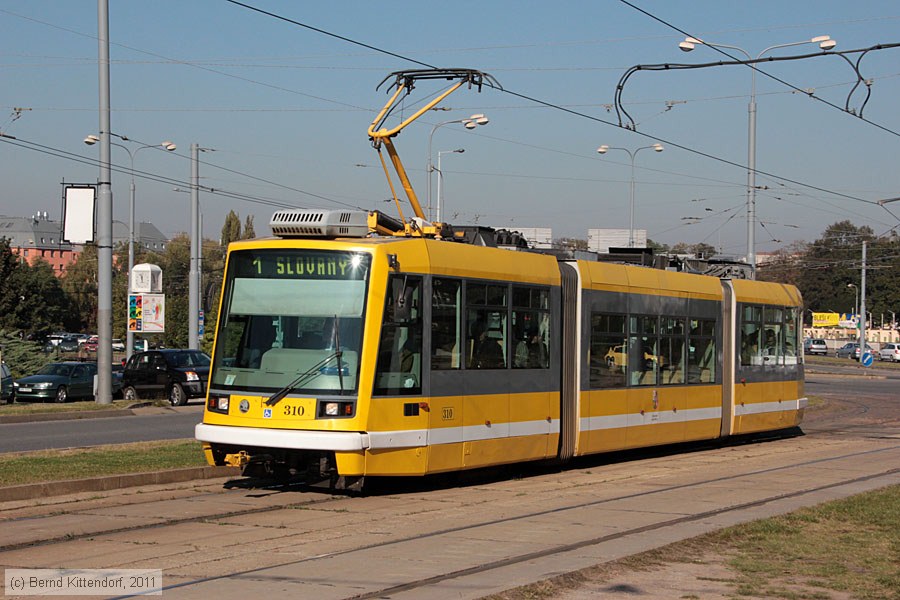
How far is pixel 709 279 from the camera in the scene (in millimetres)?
21109

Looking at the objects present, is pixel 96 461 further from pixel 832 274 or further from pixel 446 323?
pixel 832 274

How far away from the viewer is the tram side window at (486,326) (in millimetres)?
14469

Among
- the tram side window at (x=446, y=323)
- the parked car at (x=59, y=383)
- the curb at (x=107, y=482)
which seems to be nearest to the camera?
the curb at (x=107, y=482)

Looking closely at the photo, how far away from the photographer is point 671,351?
19.4 meters

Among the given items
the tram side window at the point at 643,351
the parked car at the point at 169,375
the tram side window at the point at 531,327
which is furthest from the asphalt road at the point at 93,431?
the tram side window at the point at 643,351

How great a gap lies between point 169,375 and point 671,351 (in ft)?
60.8

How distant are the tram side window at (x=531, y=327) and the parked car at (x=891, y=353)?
81.0 metres

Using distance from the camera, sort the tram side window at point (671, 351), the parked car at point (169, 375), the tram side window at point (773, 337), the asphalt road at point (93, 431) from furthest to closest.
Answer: the parked car at point (169, 375) → the tram side window at point (773, 337) → the asphalt road at point (93, 431) → the tram side window at point (671, 351)

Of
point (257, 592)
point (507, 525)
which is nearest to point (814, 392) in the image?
point (507, 525)

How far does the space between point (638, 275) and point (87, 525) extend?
1016cm

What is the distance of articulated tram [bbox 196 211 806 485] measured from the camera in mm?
12875

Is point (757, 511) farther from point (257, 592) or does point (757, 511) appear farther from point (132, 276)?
point (132, 276)

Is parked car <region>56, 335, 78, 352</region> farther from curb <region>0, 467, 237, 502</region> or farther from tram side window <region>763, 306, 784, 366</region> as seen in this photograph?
curb <region>0, 467, 237, 502</region>

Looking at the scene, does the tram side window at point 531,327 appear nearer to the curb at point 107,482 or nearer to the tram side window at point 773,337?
the curb at point 107,482
